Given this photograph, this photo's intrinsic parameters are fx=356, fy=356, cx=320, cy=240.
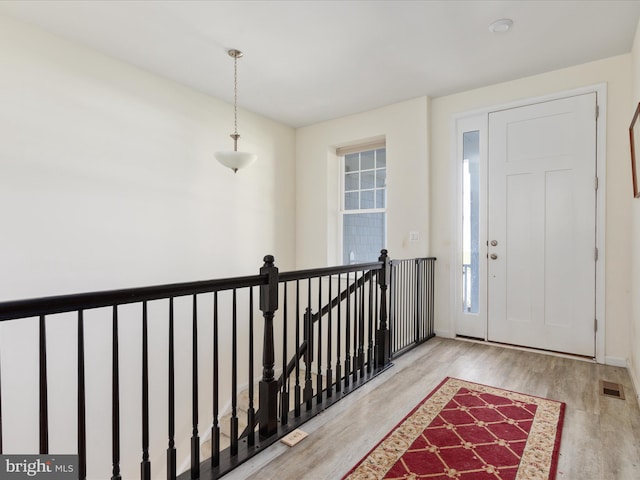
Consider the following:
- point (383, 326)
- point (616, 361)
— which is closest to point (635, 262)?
point (616, 361)

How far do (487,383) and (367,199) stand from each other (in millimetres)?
2650

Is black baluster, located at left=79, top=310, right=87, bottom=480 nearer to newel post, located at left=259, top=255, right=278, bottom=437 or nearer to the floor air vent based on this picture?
newel post, located at left=259, top=255, right=278, bottom=437

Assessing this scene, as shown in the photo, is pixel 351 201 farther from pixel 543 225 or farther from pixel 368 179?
pixel 543 225

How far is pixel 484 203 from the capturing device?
12.1 feet

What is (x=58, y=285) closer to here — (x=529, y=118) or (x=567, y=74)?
(x=529, y=118)

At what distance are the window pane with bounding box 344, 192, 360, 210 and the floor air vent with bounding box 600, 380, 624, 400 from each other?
3.06 m

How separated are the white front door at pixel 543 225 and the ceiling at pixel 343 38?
0.54 meters

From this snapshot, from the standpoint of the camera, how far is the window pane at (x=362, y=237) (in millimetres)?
4539

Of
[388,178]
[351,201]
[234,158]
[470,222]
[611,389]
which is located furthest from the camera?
[351,201]

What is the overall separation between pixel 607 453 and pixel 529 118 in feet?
9.29

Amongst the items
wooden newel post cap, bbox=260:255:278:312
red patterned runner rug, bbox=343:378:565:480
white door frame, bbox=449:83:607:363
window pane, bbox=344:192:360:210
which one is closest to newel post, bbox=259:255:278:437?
wooden newel post cap, bbox=260:255:278:312

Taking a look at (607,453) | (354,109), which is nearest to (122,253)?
(354,109)

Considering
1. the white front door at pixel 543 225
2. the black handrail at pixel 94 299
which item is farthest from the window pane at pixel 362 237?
the black handrail at pixel 94 299

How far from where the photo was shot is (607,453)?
1.78 metres
